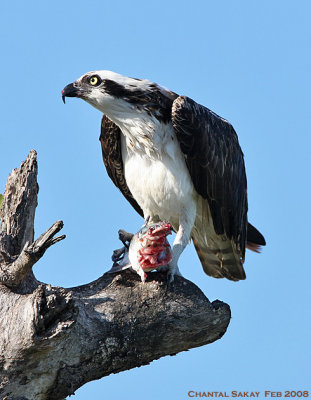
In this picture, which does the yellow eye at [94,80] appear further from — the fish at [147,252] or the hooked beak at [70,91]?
the fish at [147,252]

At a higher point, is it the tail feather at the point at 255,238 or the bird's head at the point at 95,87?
the bird's head at the point at 95,87

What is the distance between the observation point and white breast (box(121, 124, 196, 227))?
755 centimetres

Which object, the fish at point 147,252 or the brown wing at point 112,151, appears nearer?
the fish at point 147,252

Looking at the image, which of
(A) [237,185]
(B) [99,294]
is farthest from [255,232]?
(B) [99,294]

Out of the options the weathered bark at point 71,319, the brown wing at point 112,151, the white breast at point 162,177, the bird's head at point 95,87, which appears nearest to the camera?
the weathered bark at point 71,319

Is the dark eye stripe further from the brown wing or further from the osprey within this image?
the brown wing

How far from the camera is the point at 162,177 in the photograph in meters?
7.56

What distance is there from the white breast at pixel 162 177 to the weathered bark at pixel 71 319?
1.19 m

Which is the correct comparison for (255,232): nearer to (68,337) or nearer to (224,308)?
(224,308)

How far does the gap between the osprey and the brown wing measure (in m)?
0.01

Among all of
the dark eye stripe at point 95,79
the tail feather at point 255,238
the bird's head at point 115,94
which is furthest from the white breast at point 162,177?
the tail feather at point 255,238

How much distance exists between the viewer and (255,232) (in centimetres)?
863

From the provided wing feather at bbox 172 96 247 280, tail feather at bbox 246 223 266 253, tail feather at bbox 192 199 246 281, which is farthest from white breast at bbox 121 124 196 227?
tail feather at bbox 246 223 266 253

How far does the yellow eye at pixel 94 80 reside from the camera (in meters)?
7.45
